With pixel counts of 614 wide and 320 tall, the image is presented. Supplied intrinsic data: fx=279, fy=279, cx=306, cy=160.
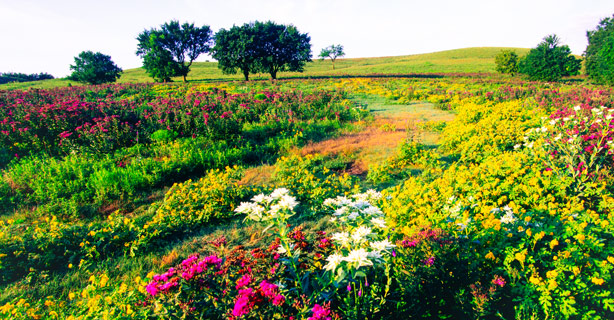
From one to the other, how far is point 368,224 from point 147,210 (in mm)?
4198

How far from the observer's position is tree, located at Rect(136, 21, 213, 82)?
126ft

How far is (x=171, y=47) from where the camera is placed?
42.5 meters

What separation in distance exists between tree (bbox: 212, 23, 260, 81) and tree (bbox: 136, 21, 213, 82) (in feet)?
21.0

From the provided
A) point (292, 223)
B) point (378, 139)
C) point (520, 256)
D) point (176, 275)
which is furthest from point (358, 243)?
point (378, 139)

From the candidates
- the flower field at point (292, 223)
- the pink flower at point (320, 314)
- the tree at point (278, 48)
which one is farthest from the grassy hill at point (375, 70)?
the pink flower at point (320, 314)

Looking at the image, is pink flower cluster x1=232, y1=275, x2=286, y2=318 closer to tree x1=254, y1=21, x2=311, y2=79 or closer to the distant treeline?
tree x1=254, y1=21, x2=311, y2=79

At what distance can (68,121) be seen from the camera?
838 cm

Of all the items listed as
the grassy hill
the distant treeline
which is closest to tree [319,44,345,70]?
the grassy hill

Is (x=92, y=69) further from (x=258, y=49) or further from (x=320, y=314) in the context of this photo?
(x=320, y=314)

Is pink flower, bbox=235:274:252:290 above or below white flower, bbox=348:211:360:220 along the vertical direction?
below

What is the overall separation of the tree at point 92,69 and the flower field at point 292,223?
122 ft

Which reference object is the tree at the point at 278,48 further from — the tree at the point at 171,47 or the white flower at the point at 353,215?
the white flower at the point at 353,215

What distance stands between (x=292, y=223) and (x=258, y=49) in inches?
1477

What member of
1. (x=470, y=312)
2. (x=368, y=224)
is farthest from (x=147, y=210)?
(x=470, y=312)
